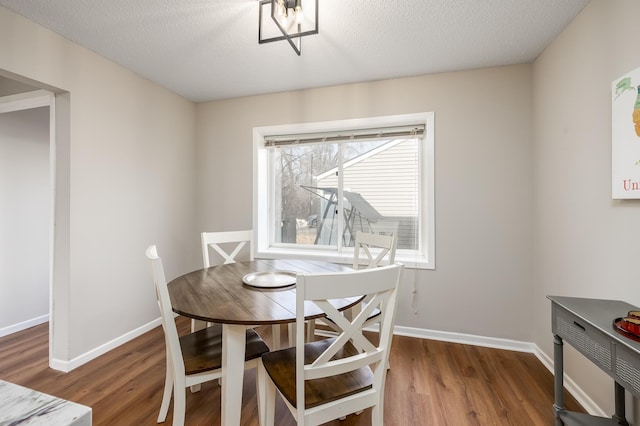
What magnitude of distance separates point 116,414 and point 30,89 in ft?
8.80

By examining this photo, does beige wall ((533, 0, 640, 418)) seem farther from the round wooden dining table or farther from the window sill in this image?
the round wooden dining table

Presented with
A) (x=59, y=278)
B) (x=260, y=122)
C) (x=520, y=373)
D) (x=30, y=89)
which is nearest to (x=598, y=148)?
(x=520, y=373)

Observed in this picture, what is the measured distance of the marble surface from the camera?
38cm

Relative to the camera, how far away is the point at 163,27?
1.94 m

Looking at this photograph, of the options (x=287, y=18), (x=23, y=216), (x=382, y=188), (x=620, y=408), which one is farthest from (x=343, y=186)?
(x=23, y=216)

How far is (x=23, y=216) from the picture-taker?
2834mm

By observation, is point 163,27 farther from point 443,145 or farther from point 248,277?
point 443,145

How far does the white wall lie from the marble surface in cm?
339

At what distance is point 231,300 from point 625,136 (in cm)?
211

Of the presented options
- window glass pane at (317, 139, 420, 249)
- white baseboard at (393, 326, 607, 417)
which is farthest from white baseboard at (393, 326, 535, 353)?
window glass pane at (317, 139, 420, 249)

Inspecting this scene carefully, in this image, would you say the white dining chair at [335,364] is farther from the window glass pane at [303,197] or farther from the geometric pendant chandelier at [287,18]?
the window glass pane at [303,197]

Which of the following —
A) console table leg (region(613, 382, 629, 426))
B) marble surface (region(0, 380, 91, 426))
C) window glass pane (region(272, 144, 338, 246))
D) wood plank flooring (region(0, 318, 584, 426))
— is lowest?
wood plank flooring (region(0, 318, 584, 426))

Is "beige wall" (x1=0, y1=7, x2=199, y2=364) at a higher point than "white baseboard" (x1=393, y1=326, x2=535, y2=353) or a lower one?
higher

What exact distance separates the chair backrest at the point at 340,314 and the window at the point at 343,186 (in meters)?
1.53
